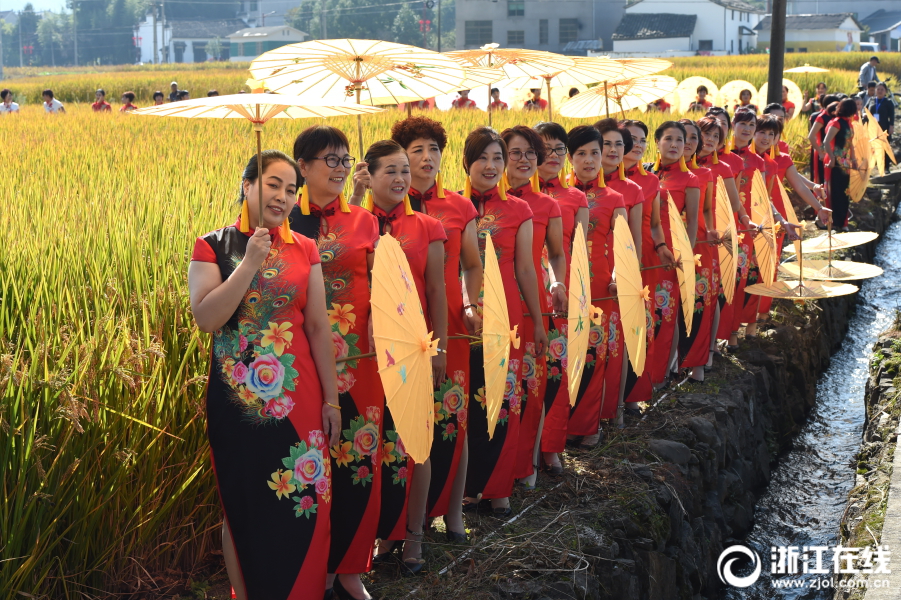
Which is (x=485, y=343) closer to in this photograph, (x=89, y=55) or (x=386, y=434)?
(x=386, y=434)

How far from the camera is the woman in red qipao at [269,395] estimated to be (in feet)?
9.25

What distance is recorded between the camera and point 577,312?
12.4 feet

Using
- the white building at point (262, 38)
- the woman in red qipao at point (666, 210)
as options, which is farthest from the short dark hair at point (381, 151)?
the white building at point (262, 38)

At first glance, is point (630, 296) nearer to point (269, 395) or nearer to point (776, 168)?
point (269, 395)

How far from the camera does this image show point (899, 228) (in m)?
14.2

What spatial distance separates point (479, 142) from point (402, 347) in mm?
1203

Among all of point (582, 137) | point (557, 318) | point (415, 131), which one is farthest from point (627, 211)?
point (415, 131)

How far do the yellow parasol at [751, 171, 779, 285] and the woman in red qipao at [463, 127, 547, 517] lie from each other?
2.70m

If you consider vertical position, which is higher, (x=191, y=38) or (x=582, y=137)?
(x=191, y=38)

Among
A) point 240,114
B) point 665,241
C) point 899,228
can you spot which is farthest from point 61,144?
point 899,228

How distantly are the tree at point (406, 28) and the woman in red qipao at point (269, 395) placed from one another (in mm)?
62381

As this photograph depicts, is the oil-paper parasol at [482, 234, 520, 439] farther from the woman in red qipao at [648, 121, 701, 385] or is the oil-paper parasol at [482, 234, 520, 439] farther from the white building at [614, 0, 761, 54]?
the white building at [614, 0, 761, 54]

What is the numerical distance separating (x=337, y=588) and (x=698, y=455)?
2.48 m

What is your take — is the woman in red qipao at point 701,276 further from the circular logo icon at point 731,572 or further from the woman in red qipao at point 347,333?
the woman in red qipao at point 347,333
